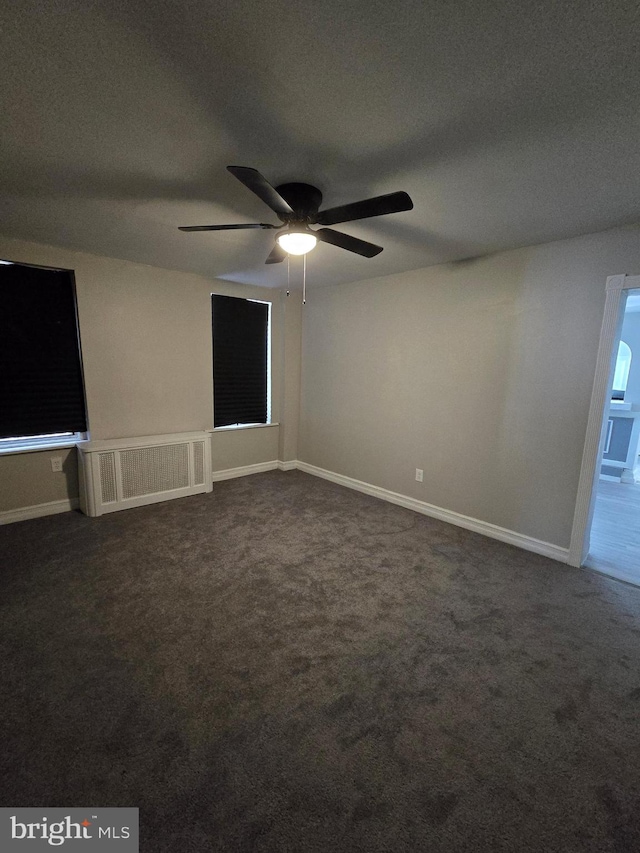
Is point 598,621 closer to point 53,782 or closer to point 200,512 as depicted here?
point 53,782

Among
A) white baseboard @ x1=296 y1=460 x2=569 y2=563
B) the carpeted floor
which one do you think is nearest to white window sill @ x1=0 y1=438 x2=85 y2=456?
the carpeted floor

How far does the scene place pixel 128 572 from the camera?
8.00 feet

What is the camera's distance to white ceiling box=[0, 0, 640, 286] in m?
1.03

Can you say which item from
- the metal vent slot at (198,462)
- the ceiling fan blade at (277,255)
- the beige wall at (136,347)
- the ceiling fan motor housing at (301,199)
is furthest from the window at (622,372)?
the metal vent slot at (198,462)

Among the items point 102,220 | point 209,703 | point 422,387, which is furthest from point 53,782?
point 422,387

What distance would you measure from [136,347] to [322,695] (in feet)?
11.2

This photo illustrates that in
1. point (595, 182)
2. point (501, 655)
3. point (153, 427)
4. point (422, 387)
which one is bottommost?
point (501, 655)

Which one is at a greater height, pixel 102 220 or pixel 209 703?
pixel 102 220

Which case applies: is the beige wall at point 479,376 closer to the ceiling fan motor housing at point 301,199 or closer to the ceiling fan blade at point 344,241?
the ceiling fan blade at point 344,241

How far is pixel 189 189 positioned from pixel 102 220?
0.89 metres

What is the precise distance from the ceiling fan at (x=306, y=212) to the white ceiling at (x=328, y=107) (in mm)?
98

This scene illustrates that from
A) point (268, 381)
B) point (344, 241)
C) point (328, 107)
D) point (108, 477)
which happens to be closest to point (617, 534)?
point (344, 241)

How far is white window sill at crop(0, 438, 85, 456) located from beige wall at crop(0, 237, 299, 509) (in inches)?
2.4

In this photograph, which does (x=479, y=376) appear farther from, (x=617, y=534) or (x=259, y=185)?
(x=259, y=185)
